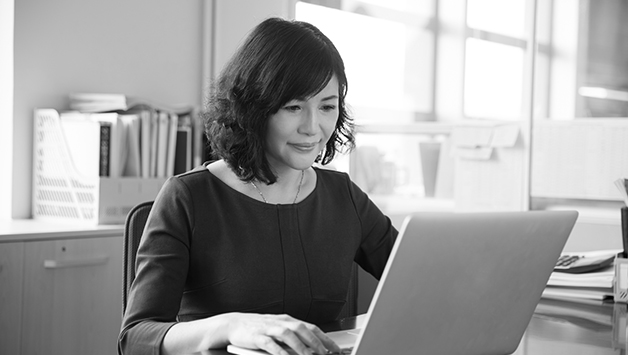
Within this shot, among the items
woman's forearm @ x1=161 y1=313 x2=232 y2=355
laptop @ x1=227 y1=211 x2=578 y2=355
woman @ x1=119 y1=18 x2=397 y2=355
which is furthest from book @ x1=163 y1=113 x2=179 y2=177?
laptop @ x1=227 y1=211 x2=578 y2=355

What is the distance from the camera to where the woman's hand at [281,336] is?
88 cm

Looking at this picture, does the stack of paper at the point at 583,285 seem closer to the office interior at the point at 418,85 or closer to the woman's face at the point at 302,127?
the woman's face at the point at 302,127

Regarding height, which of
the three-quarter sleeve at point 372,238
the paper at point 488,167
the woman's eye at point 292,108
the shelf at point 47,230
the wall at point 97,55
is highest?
the wall at point 97,55

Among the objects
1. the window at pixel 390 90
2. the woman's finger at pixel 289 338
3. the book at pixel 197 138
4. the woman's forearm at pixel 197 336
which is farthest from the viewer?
the window at pixel 390 90

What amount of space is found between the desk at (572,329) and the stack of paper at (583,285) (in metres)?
0.05

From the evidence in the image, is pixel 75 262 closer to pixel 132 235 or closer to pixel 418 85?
pixel 132 235

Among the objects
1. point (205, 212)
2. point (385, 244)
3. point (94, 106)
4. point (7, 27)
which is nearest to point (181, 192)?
point (205, 212)

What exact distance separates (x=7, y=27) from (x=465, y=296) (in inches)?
89.2

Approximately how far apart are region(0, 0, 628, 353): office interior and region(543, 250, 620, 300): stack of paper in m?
1.08

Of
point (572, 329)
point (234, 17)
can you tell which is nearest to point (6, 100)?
point (234, 17)

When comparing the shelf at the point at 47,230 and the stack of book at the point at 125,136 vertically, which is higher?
the stack of book at the point at 125,136

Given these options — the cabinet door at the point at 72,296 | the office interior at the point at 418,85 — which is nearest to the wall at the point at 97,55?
the office interior at the point at 418,85

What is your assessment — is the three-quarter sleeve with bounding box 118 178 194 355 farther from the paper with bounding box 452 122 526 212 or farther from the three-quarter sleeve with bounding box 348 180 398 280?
the paper with bounding box 452 122 526 212

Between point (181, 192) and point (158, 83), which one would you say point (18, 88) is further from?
point (181, 192)
